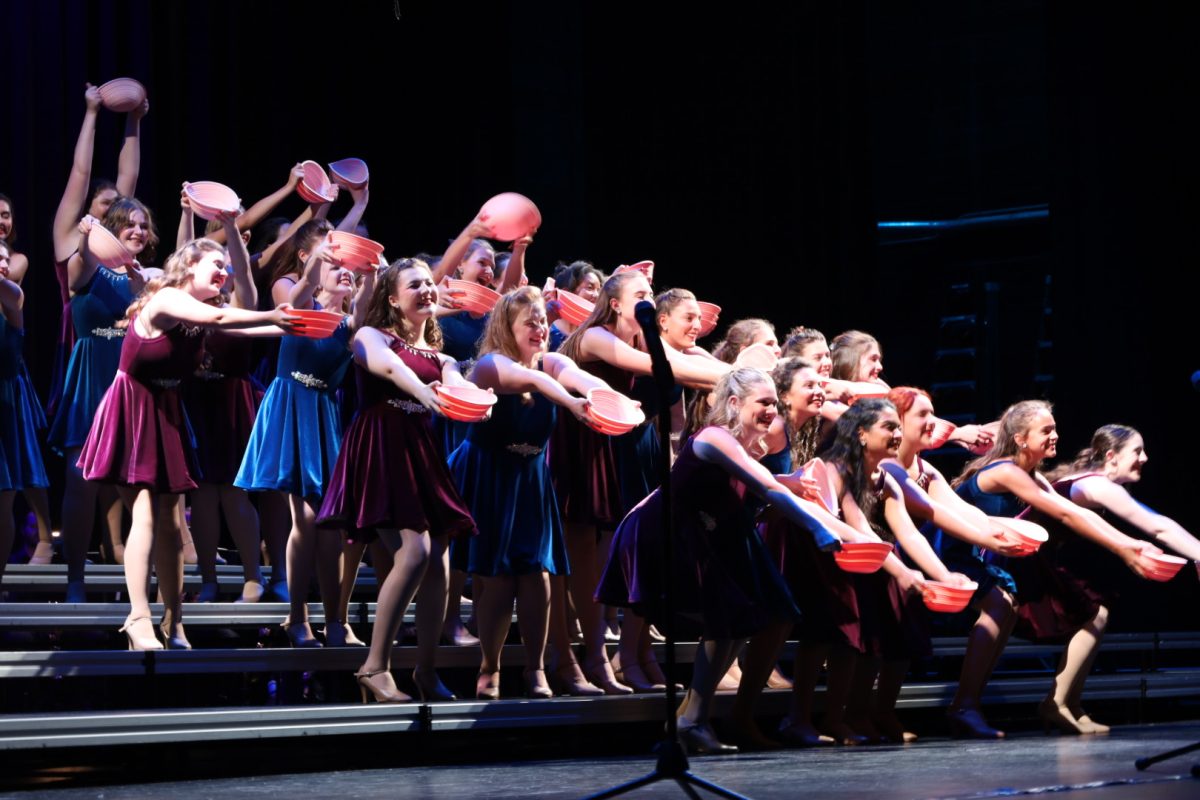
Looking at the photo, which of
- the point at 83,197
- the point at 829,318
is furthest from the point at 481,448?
the point at 829,318

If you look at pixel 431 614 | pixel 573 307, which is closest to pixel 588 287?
pixel 573 307

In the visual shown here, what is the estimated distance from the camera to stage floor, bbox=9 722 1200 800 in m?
4.05

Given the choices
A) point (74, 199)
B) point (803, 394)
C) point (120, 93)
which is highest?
point (120, 93)

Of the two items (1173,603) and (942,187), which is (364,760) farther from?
(942,187)

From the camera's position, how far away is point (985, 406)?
34.9 ft

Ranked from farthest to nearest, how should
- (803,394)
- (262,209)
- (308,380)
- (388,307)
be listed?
(262,209), (308,380), (803,394), (388,307)

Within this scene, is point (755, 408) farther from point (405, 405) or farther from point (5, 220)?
point (5, 220)

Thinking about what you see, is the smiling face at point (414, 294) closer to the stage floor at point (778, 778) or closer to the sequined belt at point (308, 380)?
the sequined belt at point (308, 380)

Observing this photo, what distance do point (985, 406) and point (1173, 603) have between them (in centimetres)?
217

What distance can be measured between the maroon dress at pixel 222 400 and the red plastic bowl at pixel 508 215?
3.67ft

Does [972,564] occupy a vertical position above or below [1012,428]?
below

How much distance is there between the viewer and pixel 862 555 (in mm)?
5285

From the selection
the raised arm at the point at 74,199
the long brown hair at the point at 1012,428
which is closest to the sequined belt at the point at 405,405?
the raised arm at the point at 74,199

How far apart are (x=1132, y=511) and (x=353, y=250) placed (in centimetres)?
325
